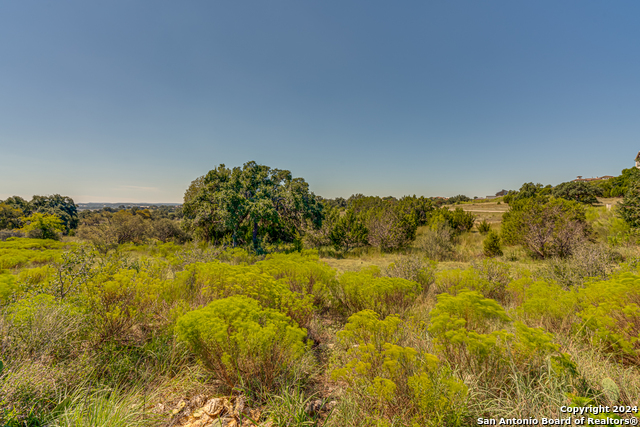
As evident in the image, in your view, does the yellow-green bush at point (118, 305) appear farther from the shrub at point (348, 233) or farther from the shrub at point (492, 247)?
the shrub at point (492, 247)

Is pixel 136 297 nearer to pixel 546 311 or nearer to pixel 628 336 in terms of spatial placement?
pixel 546 311

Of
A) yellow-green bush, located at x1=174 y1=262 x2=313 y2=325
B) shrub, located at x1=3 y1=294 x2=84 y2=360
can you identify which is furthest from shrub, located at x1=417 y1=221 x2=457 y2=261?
shrub, located at x1=3 y1=294 x2=84 y2=360

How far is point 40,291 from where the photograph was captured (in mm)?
3059

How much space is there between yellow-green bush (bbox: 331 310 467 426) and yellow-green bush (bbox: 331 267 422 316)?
1.40 meters

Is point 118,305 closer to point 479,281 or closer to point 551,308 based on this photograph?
point 551,308

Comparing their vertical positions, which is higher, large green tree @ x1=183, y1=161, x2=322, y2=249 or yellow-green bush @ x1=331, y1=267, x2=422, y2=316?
large green tree @ x1=183, y1=161, x2=322, y2=249

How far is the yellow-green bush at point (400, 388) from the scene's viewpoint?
1771mm

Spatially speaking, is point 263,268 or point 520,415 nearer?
point 520,415

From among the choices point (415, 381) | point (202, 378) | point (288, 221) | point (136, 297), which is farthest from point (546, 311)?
point (288, 221)

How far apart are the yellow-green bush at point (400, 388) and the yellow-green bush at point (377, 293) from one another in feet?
4.61

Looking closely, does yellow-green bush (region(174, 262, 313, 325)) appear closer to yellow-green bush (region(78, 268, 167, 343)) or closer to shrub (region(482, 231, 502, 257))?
yellow-green bush (region(78, 268, 167, 343))

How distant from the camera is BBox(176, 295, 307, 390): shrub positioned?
228 cm

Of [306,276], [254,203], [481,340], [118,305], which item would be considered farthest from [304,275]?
[254,203]

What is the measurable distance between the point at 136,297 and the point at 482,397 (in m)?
4.46
